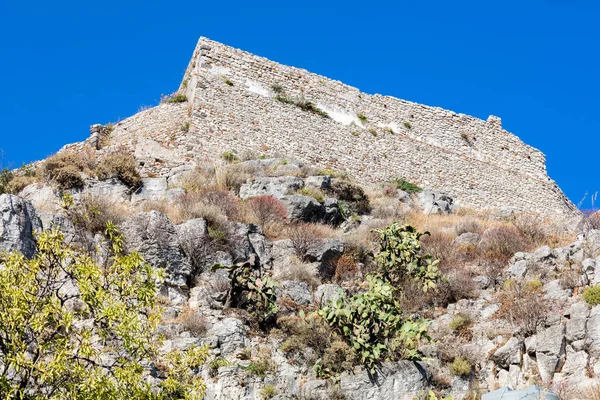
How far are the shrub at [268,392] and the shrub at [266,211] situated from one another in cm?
569

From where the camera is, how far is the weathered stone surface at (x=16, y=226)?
11953 millimetres

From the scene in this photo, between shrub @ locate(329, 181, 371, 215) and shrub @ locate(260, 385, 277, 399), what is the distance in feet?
27.5

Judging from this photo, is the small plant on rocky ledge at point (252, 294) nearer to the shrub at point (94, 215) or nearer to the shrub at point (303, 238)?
the shrub at point (303, 238)

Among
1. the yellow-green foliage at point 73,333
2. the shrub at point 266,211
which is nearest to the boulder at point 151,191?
the shrub at point 266,211

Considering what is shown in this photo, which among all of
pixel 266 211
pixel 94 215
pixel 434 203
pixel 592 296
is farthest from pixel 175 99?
pixel 592 296

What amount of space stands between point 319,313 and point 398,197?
33.9ft

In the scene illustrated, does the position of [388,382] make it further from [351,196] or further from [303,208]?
[351,196]

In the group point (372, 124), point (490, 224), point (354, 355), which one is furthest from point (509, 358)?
point (372, 124)

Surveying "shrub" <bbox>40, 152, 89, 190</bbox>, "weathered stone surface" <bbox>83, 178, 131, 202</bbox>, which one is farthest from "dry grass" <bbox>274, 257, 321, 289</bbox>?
"shrub" <bbox>40, 152, 89, 190</bbox>

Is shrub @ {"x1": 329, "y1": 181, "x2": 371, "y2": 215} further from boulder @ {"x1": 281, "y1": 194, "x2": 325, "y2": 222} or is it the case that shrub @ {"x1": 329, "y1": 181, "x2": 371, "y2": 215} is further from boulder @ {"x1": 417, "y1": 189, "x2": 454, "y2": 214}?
A: boulder @ {"x1": 417, "y1": 189, "x2": 454, "y2": 214}

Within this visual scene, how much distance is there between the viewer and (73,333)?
8781 millimetres

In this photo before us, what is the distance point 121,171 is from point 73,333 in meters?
10.2

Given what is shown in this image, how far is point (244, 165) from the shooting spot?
2009 centimetres

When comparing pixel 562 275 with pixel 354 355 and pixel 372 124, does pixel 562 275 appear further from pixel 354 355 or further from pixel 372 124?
pixel 372 124
